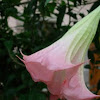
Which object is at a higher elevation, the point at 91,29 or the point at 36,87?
the point at 91,29

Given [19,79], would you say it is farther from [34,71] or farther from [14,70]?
[34,71]

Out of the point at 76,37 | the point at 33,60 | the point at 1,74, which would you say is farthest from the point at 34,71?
the point at 1,74

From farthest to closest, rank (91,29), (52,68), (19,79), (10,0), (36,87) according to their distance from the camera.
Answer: (19,79)
(10,0)
(36,87)
(91,29)
(52,68)

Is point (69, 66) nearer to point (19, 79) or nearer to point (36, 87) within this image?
point (36, 87)

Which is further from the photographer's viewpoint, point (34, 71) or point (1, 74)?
point (1, 74)

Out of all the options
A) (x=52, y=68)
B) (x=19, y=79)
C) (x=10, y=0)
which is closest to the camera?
(x=52, y=68)

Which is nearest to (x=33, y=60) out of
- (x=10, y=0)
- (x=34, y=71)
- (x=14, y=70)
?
(x=34, y=71)
